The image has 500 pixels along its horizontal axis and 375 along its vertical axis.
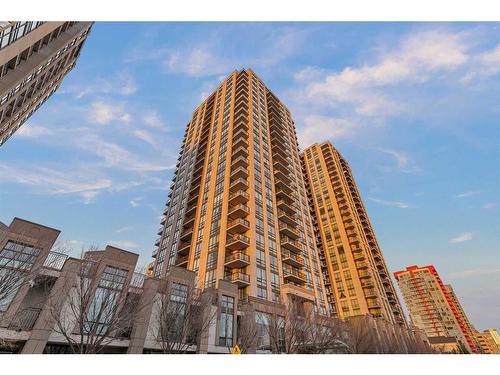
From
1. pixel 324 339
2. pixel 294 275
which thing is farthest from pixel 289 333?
pixel 294 275

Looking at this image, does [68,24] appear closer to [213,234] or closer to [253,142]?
[253,142]

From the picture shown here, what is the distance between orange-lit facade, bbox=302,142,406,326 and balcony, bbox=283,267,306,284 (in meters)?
20.4

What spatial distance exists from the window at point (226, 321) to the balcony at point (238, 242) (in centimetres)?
959

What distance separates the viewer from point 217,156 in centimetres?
5103

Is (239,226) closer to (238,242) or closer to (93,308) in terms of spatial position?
(238,242)

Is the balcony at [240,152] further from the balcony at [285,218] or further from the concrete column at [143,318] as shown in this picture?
the concrete column at [143,318]

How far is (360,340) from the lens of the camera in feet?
104

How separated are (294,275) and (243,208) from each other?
1236 cm

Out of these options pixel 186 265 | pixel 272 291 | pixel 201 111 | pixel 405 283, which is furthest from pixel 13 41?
pixel 405 283

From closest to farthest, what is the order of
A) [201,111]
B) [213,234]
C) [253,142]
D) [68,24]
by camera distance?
[68,24]
[213,234]
[253,142]
[201,111]

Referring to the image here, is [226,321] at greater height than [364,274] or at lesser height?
lesser

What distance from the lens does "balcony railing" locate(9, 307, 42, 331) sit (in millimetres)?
15623

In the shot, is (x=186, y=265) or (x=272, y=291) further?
(x=186, y=265)

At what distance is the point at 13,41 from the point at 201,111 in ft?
163
